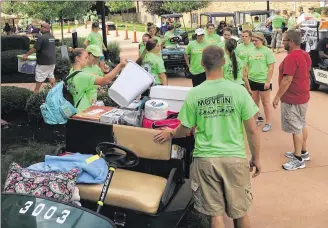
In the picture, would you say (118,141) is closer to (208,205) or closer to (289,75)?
(208,205)

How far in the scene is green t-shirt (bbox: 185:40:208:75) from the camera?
8383 mm

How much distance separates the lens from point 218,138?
3.54 meters

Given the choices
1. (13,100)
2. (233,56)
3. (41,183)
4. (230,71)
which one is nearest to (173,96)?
(41,183)

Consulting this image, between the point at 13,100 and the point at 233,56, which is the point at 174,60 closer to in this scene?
the point at 13,100

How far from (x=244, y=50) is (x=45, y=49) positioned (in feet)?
15.1

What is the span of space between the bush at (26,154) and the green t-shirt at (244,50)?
11.7 ft

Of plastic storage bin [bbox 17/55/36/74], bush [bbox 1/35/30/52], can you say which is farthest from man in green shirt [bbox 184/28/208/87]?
bush [bbox 1/35/30/52]

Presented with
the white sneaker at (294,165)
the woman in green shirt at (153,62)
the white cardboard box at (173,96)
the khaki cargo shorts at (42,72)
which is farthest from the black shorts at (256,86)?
the khaki cargo shorts at (42,72)

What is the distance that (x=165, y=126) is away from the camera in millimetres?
4125

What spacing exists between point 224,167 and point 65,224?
1.38m

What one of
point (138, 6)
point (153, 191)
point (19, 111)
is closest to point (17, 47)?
point (19, 111)

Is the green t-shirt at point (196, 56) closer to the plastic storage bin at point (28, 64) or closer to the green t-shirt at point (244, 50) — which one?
the green t-shirt at point (244, 50)

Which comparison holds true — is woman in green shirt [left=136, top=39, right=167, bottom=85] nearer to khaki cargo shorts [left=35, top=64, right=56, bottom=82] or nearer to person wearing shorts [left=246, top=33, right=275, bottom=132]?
person wearing shorts [left=246, top=33, right=275, bottom=132]

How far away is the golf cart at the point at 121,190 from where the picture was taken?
2.76 meters
